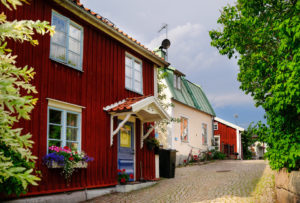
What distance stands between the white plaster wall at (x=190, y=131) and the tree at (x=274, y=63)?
9.07 m

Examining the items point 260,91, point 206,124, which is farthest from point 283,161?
point 206,124

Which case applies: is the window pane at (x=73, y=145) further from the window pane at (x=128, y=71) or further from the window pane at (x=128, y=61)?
the window pane at (x=128, y=61)

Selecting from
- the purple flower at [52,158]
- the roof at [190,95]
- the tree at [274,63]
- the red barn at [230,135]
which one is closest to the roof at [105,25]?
the tree at [274,63]

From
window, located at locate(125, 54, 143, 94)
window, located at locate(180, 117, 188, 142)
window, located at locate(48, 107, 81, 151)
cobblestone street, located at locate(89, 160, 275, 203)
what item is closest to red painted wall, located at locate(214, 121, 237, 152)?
window, located at locate(180, 117, 188, 142)

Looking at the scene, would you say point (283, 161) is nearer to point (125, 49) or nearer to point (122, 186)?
point (122, 186)

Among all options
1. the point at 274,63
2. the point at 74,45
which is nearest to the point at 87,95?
the point at 74,45

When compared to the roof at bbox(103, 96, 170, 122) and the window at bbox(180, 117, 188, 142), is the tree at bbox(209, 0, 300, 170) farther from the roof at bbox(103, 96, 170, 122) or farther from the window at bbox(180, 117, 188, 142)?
the window at bbox(180, 117, 188, 142)

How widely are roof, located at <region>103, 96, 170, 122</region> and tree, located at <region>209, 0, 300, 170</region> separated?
9.79ft

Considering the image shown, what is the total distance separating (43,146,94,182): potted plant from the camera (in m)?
7.47

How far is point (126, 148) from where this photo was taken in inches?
425

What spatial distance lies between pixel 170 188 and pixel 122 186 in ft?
5.50

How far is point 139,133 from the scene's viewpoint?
11.5 metres

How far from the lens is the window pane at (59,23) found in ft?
27.7

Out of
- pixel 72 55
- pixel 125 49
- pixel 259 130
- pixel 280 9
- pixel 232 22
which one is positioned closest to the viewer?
pixel 259 130
